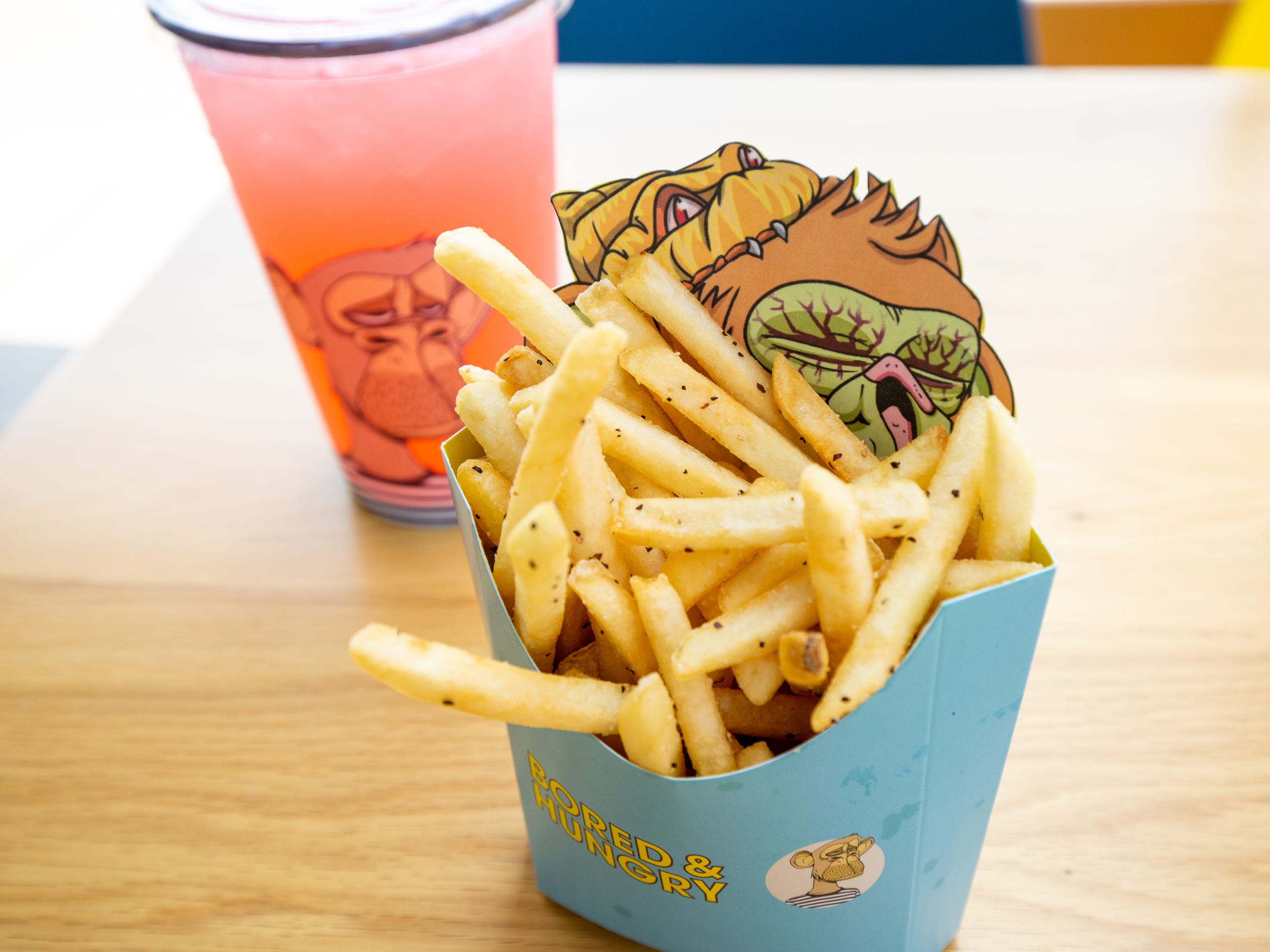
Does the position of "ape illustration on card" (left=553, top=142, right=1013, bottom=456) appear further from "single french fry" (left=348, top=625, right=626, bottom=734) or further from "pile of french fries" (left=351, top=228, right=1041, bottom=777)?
"single french fry" (left=348, top=625, right=626, bottom=734)

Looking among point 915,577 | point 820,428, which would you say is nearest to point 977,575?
point 915,577

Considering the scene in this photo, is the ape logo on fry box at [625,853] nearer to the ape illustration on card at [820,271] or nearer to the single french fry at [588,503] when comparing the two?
the single french fry at [588,503]

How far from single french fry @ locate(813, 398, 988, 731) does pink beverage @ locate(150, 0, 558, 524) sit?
21.5 inches

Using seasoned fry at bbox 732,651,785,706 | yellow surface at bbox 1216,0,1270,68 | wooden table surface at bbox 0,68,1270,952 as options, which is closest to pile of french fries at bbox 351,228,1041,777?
seasoned fry at bbox 732,651,785,706

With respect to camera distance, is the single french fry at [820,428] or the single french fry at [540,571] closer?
the single french fry at [540,571]

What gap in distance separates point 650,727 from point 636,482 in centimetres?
20

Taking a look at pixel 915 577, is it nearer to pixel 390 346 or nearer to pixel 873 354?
pixel 873 354

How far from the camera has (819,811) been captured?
56 centimetres

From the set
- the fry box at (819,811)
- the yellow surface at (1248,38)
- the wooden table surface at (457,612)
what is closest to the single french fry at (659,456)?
the fry box at (819,811)

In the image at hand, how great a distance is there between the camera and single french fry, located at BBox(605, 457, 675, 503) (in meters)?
0.66

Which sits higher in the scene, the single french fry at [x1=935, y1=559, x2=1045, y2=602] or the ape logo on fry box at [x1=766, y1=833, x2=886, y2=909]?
the single french fry at [x1=935, y1=559, x2=1045, y2=602]

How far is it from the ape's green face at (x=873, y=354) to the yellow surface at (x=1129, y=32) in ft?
7.89

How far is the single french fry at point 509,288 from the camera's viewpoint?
627mm

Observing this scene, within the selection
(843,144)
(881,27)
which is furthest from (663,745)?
(881,27)
